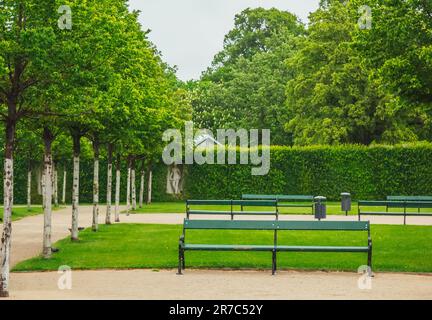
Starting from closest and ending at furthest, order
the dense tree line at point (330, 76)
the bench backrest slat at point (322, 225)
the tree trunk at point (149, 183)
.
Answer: the bench backrest slat at point (322, 225) → the dense tree line at point (330, 76) → the tree trunk at point (149, 183)

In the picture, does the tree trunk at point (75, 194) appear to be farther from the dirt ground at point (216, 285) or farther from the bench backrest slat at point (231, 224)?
the dirt ground at point (216, 285)

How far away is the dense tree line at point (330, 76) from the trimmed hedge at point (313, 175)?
3.07 m

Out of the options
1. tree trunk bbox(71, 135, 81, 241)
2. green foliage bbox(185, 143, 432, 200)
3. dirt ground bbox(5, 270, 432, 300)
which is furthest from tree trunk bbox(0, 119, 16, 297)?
green foliage bbox(185, 143, 432, 200)

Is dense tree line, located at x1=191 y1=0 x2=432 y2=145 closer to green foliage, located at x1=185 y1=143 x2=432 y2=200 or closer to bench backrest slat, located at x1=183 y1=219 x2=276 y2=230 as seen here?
green foliage, located at x1=185 y1=143 x2=432 y2=200

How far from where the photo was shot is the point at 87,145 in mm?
40438

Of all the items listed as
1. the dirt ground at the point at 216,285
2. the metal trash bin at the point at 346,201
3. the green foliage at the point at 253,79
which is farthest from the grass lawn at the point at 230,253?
the green foliage at the point at 253,79

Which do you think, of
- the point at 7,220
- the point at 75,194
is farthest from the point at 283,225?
the point at 75,194

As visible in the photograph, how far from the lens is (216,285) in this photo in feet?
44.8

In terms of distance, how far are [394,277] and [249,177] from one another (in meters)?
31.3

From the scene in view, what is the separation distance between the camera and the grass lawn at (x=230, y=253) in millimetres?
16719

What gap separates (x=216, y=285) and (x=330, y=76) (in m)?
39.8

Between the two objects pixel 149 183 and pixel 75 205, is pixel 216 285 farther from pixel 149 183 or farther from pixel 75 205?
pixel 149 183

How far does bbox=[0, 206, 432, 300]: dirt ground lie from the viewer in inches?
489

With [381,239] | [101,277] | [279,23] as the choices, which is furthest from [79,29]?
[279,23]
